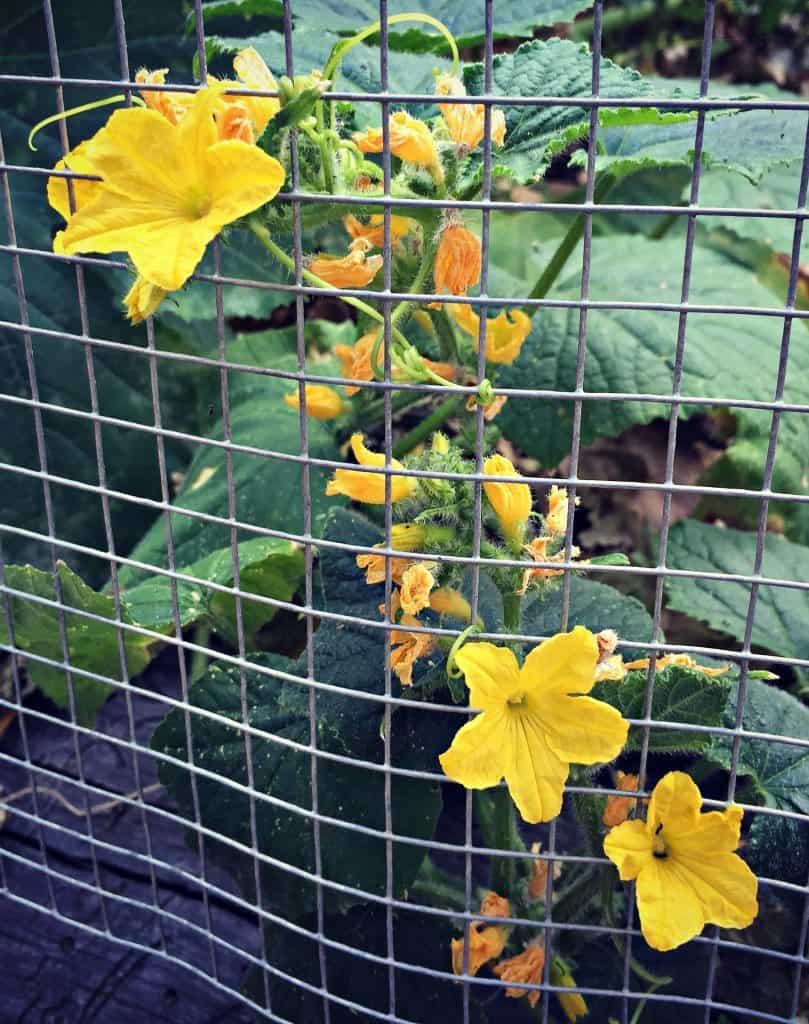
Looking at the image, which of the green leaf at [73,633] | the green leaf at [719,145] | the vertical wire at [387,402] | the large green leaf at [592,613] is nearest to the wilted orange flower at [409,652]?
the vertical wire at [387,402]

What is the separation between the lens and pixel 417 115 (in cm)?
102

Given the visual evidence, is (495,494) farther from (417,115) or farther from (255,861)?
(417,115)

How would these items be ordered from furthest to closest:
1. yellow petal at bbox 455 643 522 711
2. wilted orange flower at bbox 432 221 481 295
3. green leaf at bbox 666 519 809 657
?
green leaf at bbox 666 519 809 657 → wilted orange flower at bbox 432 221 481 295 → yellow petal at bbox 455 643 522 711

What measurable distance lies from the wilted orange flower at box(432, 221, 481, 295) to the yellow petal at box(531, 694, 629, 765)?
27cm

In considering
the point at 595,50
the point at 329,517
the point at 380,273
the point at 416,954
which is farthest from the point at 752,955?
the point at 595,50

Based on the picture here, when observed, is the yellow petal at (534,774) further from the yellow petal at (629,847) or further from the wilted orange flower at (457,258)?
the wilted orange flower at (457,258)

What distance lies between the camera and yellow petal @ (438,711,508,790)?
24.5 inches

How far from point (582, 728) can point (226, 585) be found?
1.53 feet

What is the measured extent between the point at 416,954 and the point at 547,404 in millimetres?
536

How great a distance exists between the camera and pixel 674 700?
2.32 feet

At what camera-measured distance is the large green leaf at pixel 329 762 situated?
0.78 metres

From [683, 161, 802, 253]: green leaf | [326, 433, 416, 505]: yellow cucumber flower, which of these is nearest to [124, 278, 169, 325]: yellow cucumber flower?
[326, 433, 416, 505]: yellow cucumber flower

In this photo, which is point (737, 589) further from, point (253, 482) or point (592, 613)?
point (253, 482)

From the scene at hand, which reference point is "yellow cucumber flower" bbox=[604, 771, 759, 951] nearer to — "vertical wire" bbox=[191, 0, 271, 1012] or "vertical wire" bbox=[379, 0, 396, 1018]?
"vertical wire" bbox=[379, 0, 396, 1018]
